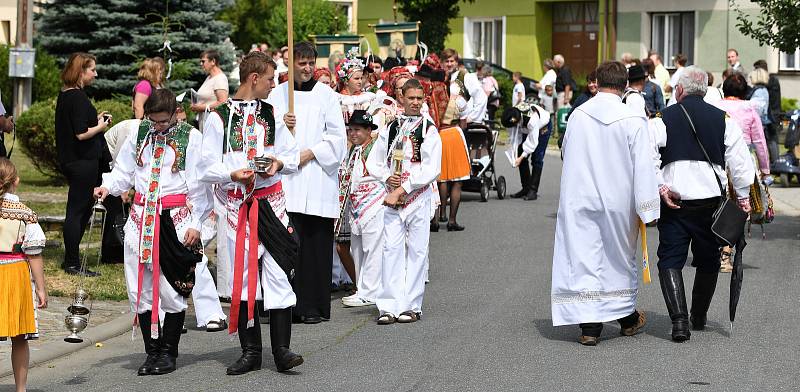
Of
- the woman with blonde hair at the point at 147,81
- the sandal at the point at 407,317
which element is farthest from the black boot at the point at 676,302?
the woman with blonde hair at the point at 147,81

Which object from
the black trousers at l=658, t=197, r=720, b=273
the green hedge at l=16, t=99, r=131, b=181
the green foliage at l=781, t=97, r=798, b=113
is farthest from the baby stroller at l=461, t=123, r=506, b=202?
the green foliage at l=781, t=97, r=798, b=113

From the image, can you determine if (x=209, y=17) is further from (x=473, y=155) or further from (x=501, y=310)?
(x=501, y=310)

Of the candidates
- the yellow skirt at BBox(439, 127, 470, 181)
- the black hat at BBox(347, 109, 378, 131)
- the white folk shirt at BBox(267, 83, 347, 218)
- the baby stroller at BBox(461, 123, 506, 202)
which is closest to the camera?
the white folk shirt at BBox(267, 83, 347, 218)

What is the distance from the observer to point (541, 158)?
1902cm

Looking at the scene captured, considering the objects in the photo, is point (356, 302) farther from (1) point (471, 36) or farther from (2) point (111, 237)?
(1) point (471, 36)

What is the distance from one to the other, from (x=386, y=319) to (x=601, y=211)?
1899 mm

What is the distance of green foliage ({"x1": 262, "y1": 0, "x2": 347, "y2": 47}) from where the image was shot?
41250 millimetres

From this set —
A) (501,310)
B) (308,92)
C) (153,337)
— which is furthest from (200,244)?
(501,310)

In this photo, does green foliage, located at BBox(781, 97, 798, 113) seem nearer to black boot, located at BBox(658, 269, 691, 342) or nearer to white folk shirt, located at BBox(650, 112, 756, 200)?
white folk shirt, located at BBox(650, 112, 756, 200)

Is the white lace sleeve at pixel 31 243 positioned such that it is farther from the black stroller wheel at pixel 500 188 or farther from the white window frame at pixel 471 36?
the white window frame at pixel 471 36

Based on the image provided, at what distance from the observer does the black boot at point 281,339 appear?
8.14 metres

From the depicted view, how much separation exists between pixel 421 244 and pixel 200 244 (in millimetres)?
2607

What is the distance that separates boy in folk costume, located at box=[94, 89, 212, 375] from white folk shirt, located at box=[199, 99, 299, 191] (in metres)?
0.09

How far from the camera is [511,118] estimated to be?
18.9 m
